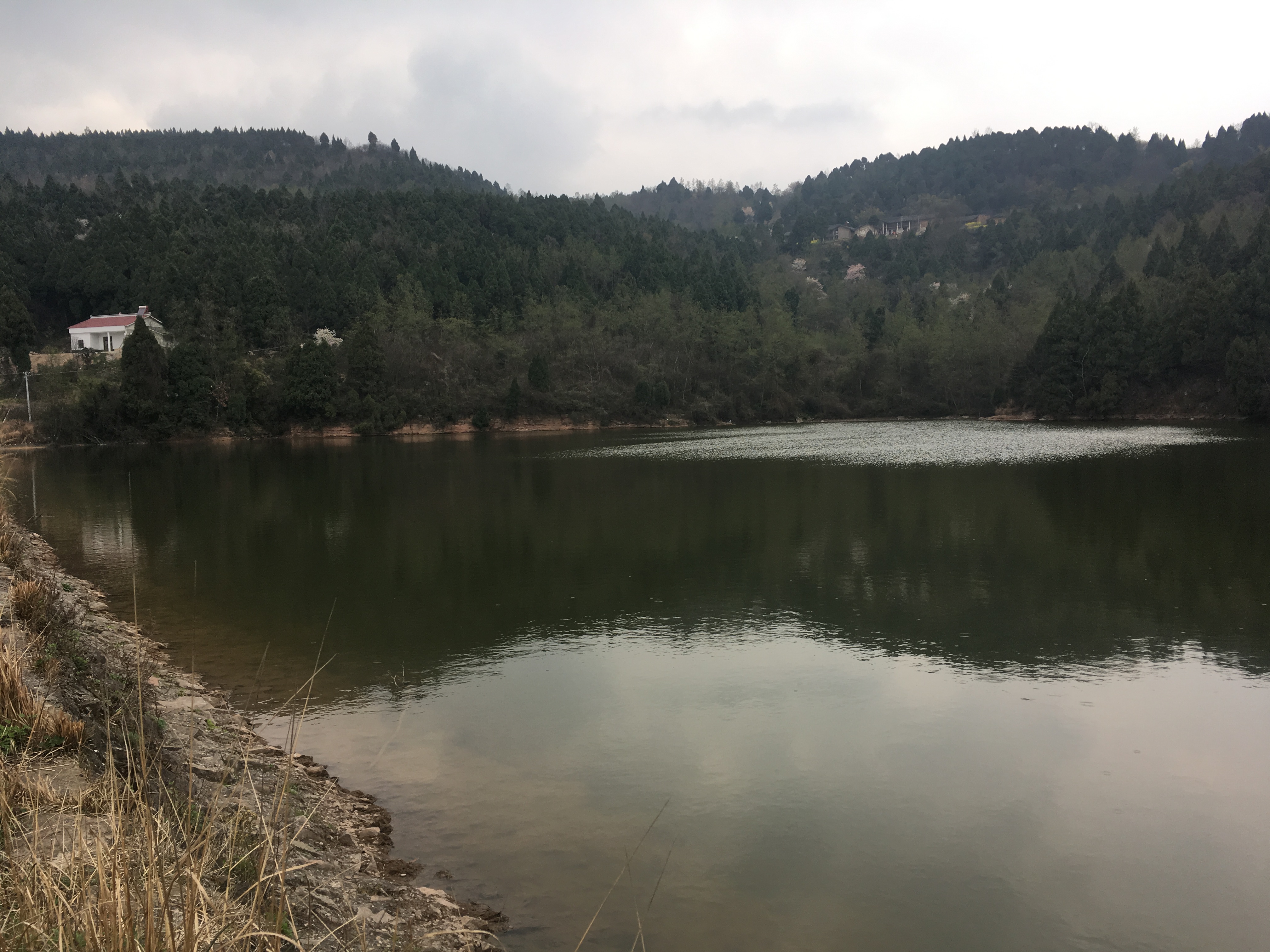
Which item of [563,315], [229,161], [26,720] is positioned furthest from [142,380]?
[229,161]

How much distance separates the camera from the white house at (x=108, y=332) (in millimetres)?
68500

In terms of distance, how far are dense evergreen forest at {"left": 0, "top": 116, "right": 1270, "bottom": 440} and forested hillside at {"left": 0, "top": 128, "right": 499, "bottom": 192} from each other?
3429cm

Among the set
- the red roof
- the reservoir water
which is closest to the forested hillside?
the red roof

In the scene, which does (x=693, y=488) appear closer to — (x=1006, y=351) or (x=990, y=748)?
(x=990, y=748)

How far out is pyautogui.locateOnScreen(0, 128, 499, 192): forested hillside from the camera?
15138cm

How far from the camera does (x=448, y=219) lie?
101 meters

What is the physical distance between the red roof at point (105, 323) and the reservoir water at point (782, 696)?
53.5 m

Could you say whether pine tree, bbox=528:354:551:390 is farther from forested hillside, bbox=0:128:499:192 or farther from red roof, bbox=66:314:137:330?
forested hillside, bbox=0:128:499:192

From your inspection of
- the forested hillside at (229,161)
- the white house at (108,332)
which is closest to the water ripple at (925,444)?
the white house at (108,332)

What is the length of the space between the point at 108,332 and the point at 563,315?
124 ft

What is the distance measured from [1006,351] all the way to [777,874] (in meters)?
76.9

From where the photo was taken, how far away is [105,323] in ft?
229

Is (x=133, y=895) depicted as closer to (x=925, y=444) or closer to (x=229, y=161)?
(x=925, y=444)

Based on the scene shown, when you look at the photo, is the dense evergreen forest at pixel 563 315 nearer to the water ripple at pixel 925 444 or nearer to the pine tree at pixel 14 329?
the pine tree at pixel 14 329
